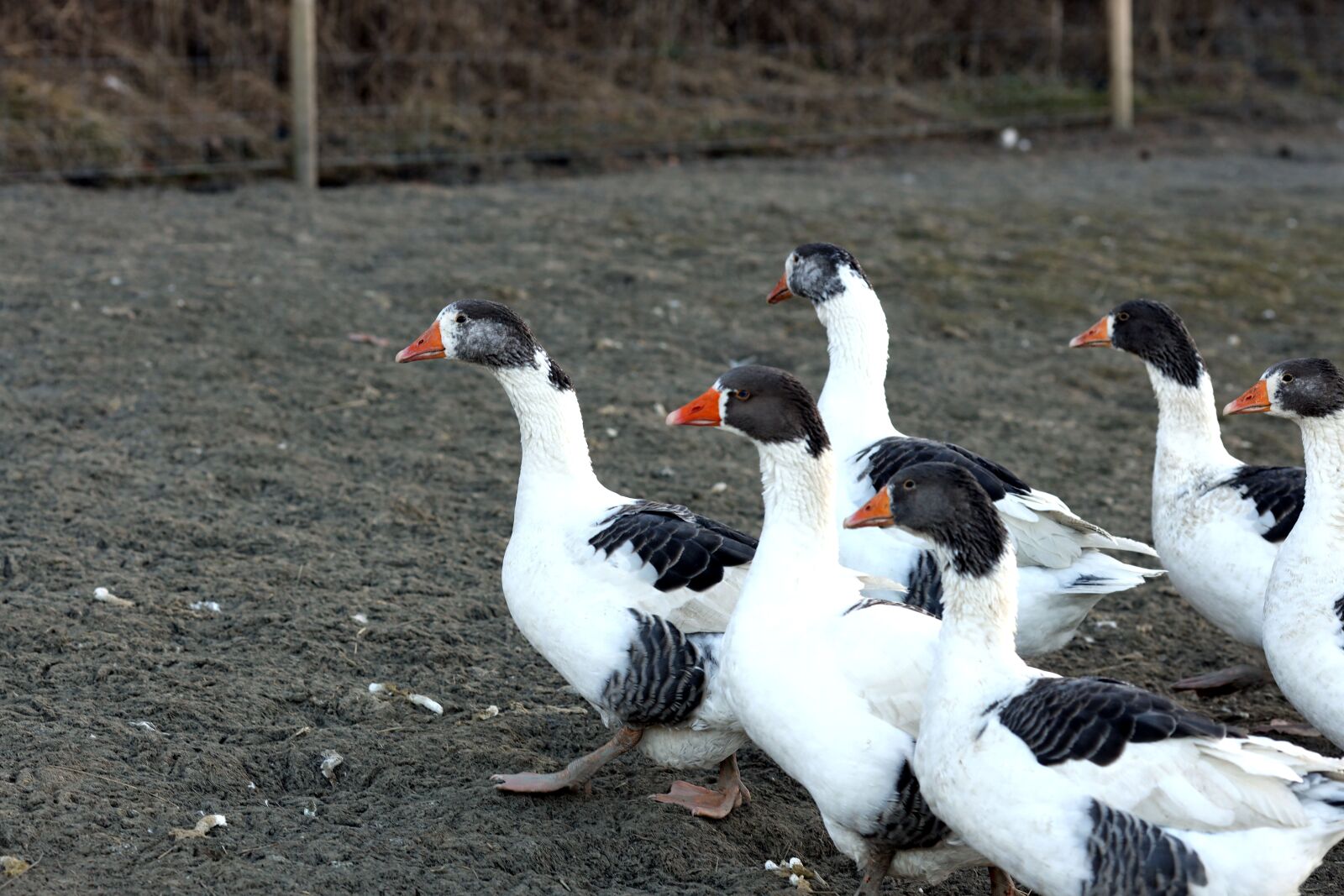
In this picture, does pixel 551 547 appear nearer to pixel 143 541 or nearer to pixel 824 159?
pixel 143 541

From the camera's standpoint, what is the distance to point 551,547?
3947 mm

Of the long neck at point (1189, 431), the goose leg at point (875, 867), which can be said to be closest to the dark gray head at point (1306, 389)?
the long neck at point (1189, 431)

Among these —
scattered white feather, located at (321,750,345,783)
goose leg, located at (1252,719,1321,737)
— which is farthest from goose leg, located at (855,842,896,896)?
goose leg, located at (1252,719,1321,737)

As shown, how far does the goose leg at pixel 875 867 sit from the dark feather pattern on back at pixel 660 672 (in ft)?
2.06

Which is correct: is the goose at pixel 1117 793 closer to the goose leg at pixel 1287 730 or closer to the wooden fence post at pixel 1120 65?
the goose leg at pixel 1287 730

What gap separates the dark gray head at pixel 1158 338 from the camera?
487 cm

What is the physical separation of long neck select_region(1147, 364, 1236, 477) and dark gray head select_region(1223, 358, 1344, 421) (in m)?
0.72

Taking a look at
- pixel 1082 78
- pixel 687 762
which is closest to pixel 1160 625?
pixel 687 762

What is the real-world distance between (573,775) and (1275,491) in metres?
2.39

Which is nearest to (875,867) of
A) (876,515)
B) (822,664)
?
(822,664)

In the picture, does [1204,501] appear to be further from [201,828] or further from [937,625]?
[201,828]

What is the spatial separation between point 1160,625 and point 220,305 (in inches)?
196

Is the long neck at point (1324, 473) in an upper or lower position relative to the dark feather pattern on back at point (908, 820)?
upper

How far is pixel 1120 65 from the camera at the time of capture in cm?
1367
